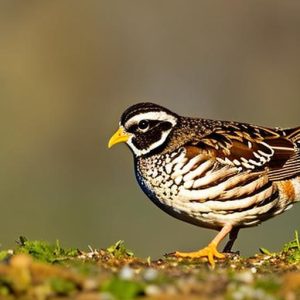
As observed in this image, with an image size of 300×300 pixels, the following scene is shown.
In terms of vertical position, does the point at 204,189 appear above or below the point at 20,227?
above

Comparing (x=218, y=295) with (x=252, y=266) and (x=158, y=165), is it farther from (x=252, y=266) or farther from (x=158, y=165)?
(x=158, y=165)

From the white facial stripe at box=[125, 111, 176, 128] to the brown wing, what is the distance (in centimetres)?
59

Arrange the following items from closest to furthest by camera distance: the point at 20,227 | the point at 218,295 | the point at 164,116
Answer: the point at 218,295 → the point at 164,116 → the point at 20,227

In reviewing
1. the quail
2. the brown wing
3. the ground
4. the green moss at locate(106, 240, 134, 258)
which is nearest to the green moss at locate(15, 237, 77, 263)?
the green moss at locate(106, 240, 134, 258)

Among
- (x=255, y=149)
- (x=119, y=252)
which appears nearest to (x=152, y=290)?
(x=119, y=252)

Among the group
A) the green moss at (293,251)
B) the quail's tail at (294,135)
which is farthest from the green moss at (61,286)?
the quail's tail at (294,135)

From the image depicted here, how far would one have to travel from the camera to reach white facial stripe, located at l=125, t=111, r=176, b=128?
49.8 ft

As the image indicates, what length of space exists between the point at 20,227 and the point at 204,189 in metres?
9.74

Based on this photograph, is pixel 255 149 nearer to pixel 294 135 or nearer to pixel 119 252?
pixel 294 135

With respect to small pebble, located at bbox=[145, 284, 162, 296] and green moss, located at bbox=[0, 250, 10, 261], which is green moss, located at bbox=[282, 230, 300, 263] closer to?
green moss, located at bbox=[0, 250, 10, 261]

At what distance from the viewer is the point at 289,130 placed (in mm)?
16031

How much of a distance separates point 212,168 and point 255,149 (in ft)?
2.43

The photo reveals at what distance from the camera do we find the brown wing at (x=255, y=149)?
14828 millimetres

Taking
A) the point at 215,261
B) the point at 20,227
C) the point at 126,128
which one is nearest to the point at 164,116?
the point at 126,128
